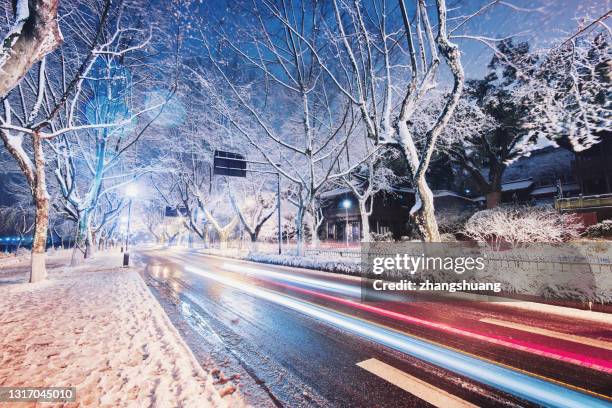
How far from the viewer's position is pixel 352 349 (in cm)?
421

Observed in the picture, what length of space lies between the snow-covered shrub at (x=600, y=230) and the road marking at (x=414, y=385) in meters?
18.2

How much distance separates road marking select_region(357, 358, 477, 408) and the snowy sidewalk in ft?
6.13

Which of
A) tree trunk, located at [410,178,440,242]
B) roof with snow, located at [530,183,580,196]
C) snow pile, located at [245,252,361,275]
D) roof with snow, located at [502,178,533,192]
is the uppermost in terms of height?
roof with snow, located at [502,178,533,192]

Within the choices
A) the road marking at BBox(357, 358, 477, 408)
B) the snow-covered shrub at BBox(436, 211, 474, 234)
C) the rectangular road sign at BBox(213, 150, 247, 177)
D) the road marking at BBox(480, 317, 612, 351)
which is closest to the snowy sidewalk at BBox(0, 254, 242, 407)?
the road marking at BBox(357, 358, 477, 408)

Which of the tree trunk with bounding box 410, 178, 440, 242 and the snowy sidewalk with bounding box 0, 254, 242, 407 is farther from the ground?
the tree trunk with bounding box 410, 178, 440, 242

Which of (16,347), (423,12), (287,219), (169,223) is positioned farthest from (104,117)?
(169,223)

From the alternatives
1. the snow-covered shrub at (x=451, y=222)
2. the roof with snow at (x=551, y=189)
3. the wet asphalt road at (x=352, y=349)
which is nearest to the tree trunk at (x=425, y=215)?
the wet asphalt road at (x=352, y=349)

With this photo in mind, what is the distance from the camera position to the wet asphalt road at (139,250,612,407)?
3014 millimetres

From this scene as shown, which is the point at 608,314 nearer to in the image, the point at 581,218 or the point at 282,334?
the point at 282,334

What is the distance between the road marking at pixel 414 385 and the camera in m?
2.79

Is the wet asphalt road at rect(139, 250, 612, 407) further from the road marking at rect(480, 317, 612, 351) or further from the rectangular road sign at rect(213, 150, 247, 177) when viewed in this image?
the rectangular road sign at rect(213, 150, 247, 177)

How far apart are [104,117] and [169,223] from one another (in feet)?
195

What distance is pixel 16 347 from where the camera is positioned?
4375 millimetres

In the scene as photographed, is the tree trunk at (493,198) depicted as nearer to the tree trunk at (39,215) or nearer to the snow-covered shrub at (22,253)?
the tree trunk at (39,215)
